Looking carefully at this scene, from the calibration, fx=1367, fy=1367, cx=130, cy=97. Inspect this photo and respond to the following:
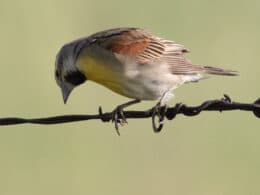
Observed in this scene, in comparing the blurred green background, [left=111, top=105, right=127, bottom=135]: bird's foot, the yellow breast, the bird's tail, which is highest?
the yellow breast

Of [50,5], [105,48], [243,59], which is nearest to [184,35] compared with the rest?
[243,59]

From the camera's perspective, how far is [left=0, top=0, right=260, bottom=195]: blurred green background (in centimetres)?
1284

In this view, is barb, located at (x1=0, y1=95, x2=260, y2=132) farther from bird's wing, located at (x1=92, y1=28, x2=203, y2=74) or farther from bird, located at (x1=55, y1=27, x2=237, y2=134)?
bird's wing, located at (x1=92, y1=28, x2=203, y2=74)

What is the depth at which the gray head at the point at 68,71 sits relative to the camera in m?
10.4

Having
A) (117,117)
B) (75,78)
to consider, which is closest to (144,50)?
(75,78)

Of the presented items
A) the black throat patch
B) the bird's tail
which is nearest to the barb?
the black throat patch

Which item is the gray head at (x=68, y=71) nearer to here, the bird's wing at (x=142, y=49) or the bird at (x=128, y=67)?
the bird at (x=128, y=67)

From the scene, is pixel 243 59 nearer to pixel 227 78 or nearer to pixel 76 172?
pixel 227 78

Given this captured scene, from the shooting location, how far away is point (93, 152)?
44.3 feet

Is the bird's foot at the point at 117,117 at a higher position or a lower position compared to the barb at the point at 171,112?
lower

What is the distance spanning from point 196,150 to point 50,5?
16.3 feet

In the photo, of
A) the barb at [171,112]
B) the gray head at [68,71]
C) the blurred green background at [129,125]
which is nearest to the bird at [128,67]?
the gray head at [68,71]

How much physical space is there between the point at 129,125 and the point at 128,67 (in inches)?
143

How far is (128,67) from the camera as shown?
33.5 feet
